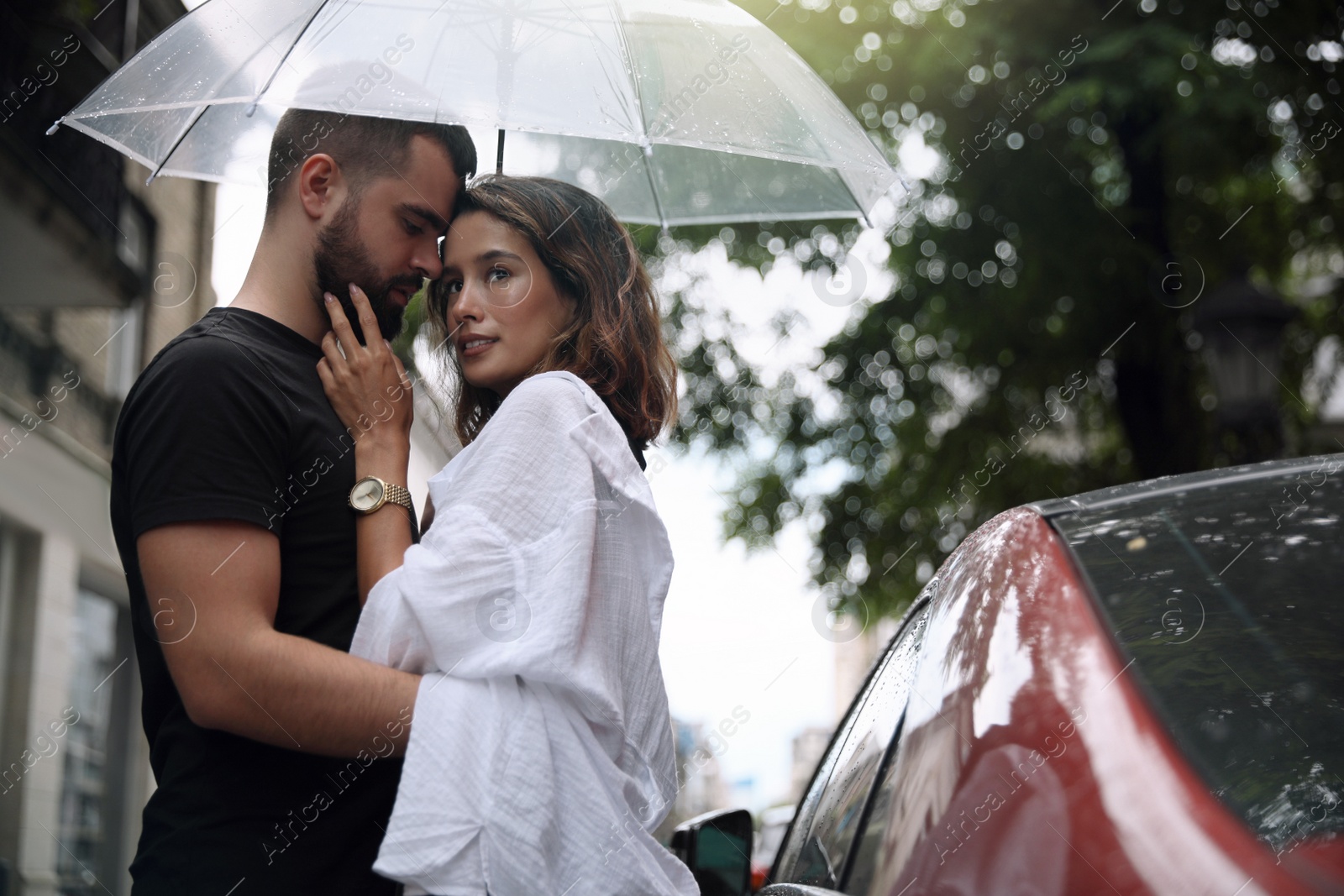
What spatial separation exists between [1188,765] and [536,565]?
90 centimetres

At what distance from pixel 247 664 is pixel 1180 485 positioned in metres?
1.32

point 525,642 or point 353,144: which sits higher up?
point 353,144

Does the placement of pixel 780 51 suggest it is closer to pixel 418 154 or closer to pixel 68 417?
pixel 418 154

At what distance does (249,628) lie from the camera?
1.81 meters

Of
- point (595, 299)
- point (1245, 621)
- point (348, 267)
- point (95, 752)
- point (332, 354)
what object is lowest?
point (1245, 621)

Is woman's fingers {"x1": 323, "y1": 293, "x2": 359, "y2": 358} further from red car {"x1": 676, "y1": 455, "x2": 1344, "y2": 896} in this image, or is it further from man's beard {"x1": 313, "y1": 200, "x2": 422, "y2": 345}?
red car {"x1": 676, "y1": 455, "x2": 1344, "y2": 896}

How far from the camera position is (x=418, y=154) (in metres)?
2.50

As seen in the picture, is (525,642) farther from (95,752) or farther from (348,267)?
(95,752)

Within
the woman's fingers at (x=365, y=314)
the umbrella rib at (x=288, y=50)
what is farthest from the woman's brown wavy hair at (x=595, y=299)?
the umbrella rib at (x=288, y=50)

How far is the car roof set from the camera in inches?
65.1

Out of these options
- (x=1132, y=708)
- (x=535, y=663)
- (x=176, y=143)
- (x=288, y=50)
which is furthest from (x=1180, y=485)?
(x=176, y=143)

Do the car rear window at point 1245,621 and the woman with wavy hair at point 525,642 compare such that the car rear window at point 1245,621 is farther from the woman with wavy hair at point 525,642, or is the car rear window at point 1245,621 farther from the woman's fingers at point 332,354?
the woman's fingers at point 332,354

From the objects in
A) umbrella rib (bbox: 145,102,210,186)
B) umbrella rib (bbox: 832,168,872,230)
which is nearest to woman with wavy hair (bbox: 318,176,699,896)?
umbrella rib (bbox: 145,102,210,186)

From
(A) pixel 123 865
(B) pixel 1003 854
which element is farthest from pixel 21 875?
(B) pixel 1003 854
